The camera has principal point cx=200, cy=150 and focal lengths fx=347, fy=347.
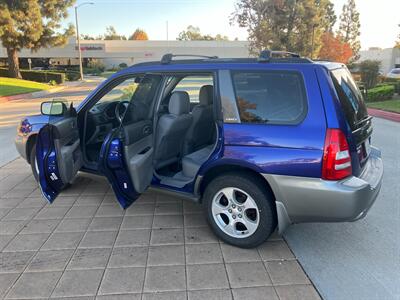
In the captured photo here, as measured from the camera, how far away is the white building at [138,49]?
59.3 meters

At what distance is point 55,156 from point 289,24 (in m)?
30.5

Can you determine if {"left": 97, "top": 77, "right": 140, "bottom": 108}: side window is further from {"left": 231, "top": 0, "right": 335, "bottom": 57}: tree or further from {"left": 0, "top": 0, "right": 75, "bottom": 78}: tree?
{"left": 231, "top": 0, "right": 335, "bottom": 57}: tree

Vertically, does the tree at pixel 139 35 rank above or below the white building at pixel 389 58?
above

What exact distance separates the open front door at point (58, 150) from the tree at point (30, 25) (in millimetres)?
24770

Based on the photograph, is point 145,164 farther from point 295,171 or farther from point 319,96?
point 319,96

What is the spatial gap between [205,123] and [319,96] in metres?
1.71

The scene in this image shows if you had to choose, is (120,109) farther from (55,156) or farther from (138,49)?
(138,49)

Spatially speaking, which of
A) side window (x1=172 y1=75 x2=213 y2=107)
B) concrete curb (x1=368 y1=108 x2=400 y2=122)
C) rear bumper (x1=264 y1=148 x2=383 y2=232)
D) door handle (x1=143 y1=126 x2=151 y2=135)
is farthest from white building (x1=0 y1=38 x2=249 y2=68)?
rear bumper (x1=264 y1=148 x2=383 y2=232)

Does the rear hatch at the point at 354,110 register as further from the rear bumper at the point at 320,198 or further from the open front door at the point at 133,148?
the open front door at the point at 133,148

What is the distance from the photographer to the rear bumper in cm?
280

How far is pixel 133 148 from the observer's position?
3645 mm

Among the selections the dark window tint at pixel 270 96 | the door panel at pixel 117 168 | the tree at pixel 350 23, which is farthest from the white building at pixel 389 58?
the door panel at pixel 117 168

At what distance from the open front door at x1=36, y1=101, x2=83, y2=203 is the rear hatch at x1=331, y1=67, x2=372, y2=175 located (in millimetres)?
2896

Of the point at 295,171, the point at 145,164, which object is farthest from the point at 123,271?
the point at 295,171
